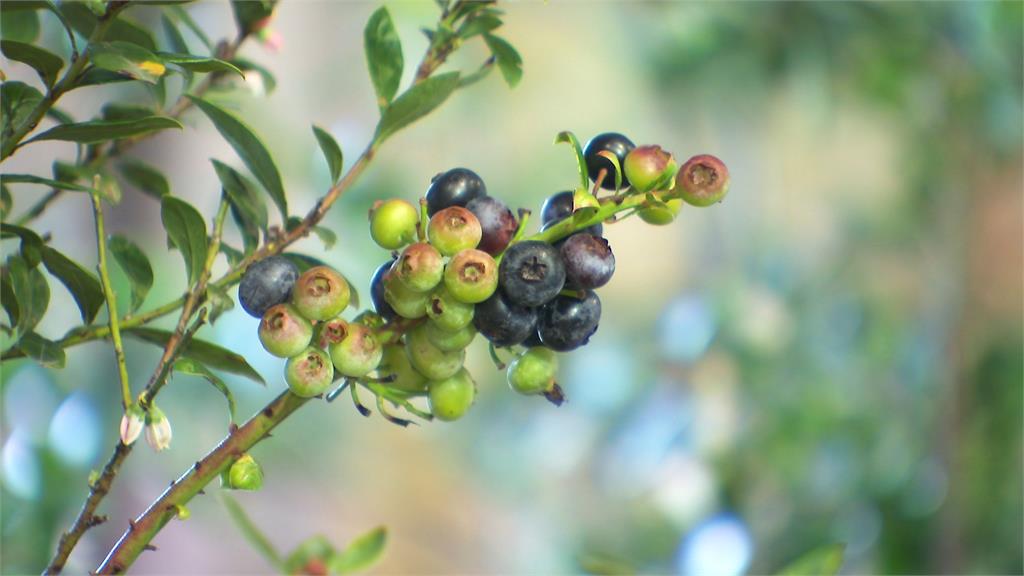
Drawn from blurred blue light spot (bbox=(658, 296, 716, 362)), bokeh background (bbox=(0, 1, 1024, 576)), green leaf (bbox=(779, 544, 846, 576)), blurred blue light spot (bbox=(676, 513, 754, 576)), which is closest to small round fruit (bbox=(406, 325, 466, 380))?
green leaf (bbox=(779, 544, 846, 576))

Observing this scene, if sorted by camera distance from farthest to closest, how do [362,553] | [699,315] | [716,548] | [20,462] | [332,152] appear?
[699,315] → [716,548] → [20,462] → [362,553] → [332,152]

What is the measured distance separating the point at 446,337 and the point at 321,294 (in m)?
0.05

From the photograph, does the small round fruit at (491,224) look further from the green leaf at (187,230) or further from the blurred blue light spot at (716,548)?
the blurred blue light spot at (716,548)

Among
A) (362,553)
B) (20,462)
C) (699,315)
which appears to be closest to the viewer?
(362,553)

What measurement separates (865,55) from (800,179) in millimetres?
855

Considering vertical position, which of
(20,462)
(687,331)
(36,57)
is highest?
(687,331)

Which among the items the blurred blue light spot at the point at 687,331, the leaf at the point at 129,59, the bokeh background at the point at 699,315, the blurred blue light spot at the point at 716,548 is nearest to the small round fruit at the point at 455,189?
the leaf at the point at 129,59

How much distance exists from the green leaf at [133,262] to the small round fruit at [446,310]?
15cm

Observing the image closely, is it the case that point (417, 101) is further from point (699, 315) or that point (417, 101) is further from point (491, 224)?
point (699, 315)

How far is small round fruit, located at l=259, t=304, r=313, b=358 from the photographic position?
35 cm

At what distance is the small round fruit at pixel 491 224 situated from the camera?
0.37m

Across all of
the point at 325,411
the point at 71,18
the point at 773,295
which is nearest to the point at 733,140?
the point at 773,295

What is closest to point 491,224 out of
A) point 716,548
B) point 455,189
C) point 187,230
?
point 455,189

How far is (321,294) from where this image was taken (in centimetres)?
35
